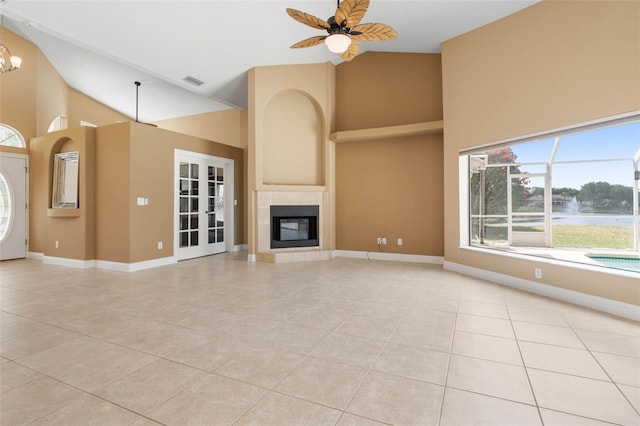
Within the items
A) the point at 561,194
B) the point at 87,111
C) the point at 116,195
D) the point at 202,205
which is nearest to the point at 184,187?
the point at 202,205

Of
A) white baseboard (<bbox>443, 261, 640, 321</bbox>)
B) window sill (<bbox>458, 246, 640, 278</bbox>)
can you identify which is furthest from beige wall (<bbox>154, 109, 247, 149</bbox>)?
white baseboard (<bbox>443, 261, 640, 321</bbox>)

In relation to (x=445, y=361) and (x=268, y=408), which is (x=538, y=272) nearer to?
(x=445, y=361)

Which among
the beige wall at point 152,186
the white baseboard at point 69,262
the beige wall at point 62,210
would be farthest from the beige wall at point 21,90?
the beige wall at point 152,186

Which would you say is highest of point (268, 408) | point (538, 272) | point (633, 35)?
point (633, 35)

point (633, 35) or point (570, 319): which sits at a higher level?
point (633, 35)

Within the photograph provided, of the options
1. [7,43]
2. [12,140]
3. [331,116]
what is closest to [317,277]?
[331,116]

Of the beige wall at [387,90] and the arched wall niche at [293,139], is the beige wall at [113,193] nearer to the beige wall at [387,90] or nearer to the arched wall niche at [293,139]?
the arched wall niche at [293,139]

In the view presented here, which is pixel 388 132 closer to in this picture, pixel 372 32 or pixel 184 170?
pixel 372 32

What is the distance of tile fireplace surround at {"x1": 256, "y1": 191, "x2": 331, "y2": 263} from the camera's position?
5.69 m

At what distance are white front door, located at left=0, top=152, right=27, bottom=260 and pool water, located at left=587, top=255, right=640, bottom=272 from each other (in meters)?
9.57

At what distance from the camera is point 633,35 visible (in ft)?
9.11

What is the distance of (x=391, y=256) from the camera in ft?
19.1

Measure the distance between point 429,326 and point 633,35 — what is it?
10.8ft

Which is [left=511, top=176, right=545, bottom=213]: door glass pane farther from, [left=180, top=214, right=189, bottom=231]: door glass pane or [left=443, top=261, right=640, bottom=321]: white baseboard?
[left=180, top=214, right=189, bottom=231]: door glass pane
